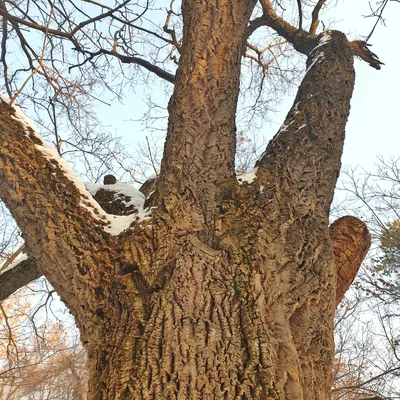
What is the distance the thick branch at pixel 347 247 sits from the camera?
2174 millimetres

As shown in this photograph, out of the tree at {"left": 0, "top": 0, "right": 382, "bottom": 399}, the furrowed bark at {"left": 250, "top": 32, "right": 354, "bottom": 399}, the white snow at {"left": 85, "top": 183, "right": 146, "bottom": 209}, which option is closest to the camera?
the tree at {"left": 0, "top": 0, "right": 382, "bottom": 399}

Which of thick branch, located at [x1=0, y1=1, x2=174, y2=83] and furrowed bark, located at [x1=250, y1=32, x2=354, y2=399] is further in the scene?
thick branch, located at [x1=0, y1=1, x2=174, y2=83]

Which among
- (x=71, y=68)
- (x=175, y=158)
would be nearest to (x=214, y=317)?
(x=175, y=158)

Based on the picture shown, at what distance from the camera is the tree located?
4.85ft

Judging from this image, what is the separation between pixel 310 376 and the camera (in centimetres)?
160

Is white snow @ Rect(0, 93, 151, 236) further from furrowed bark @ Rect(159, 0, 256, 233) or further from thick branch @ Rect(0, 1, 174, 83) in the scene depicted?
thick branch @ Rect(0, 1, 174, 83)

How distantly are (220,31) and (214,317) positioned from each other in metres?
1.78

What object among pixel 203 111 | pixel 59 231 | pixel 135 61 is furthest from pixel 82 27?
pixel 59 231

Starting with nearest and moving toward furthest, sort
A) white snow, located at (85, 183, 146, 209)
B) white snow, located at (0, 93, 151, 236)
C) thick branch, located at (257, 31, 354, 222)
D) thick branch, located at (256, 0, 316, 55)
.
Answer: white snow, located at (0, 93, 151, 236), thick branch, located at (257, 31, 354, 222), white snow, located at (85, 183, 146, 209), thick branch, located at (256, 0, 316, 55)

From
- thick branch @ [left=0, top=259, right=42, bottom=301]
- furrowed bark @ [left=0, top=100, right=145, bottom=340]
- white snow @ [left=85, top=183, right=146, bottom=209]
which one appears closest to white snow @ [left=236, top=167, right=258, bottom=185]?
furrowed bark @ [left=0, top=100, right=145, bottom=340]

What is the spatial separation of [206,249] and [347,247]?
0.85 metres

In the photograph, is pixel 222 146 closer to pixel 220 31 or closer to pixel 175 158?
pixel 175 158

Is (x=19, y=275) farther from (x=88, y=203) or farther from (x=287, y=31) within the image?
(x=287, y=31)

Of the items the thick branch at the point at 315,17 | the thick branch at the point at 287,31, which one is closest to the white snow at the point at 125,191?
the thick branch at the point at 287,31
